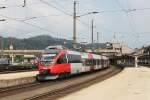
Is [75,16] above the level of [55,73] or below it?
above

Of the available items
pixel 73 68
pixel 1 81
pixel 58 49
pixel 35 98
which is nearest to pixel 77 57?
pixel 73 68

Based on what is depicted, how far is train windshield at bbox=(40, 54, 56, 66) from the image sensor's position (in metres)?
42.3

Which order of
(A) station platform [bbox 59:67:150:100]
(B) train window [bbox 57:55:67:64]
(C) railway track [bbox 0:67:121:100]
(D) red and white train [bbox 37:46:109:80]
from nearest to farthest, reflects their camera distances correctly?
(A) station platform [bbox 59:67:150:100] < (C) railway track [bbox 0:67:121:100] < (D) red and white train [bbox 37:46:109:80] < (B) train window [bbox 57:55:67:64]

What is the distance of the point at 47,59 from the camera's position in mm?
42562

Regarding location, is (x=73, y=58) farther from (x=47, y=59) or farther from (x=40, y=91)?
(x=40, y=91)

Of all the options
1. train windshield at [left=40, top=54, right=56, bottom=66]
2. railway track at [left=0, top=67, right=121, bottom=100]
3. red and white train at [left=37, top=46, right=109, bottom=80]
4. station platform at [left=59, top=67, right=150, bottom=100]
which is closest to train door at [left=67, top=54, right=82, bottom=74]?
red and white train at [left=37, top=46, right=109, bottom=80]

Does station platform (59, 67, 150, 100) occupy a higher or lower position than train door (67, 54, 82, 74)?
lower

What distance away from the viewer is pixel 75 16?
6256cm

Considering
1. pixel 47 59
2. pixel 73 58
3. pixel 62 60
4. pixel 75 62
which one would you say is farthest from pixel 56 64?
pixel 75 62

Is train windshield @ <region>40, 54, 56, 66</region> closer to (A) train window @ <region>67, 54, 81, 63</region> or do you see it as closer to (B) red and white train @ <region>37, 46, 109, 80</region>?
(B) red and white train @ <region>37, 46, 109, 80</region>

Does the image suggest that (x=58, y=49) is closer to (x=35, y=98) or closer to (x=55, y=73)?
(x=55, y=73)

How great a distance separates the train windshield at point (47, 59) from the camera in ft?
139

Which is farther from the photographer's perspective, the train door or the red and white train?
the train door

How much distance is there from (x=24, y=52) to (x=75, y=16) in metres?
129
